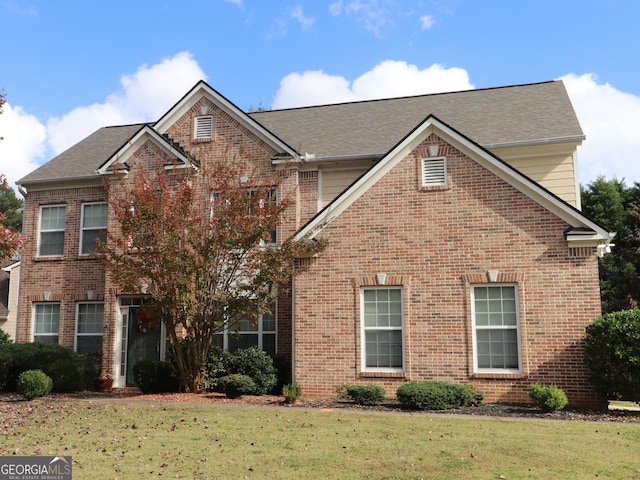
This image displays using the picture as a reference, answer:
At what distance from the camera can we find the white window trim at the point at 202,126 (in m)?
19.9

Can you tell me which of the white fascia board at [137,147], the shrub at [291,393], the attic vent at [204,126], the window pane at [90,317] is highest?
the attic vent at [204,126]

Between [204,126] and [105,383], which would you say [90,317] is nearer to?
[105,383]

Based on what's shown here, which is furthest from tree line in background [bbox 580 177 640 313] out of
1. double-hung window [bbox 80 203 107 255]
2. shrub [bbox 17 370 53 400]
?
shrub [bbox 17 370 53 400]

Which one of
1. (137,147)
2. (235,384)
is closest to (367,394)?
(235,384)

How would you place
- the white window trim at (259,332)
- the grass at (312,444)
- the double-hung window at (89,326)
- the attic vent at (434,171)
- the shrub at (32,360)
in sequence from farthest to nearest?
the double-hung window at (89,326), the white window trim at (259,332), the shrub at (32,360), the attic vent at (434,171), the grass at (312,444)

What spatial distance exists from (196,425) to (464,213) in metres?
8.13

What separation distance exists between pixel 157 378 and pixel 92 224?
7.12m

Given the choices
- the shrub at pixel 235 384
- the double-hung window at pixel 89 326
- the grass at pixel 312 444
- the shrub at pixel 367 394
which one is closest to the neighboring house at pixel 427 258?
the double-hung window at pixel 89 326

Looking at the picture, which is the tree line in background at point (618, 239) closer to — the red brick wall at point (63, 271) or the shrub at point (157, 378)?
the shrub at point (157, 378)

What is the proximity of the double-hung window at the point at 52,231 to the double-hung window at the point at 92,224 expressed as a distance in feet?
2.88

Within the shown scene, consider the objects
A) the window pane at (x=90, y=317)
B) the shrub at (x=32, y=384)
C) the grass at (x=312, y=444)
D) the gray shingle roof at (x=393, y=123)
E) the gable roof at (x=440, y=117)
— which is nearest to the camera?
the grass at (x=312, y=444)

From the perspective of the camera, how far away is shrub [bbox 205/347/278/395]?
15.8 m

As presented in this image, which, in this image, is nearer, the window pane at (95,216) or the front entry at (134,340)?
the front entry at (134,340)

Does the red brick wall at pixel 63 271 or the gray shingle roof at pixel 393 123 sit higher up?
the gray shingle roof at pixel 393 123
